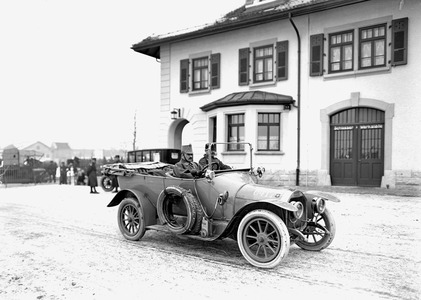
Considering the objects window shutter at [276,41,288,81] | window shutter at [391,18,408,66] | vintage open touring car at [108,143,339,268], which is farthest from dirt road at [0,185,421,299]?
window shutter at [276,41,288,81]

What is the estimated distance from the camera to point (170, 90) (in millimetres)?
20328

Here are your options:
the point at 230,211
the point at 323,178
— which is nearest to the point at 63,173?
the point at 323,178

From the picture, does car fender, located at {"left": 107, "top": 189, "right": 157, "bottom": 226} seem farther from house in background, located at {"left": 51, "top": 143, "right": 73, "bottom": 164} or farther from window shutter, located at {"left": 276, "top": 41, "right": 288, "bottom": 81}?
house in background, located at {"left": 51, "top": 143, "right": 73, "bottom": 164}

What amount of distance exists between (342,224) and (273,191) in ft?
11.8

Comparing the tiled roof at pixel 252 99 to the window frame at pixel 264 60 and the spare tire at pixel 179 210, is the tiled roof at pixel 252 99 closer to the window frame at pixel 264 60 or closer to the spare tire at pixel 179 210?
the window frame at pixel 264 60

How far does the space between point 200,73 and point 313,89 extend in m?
6.35

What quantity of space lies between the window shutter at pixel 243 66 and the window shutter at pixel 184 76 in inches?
128

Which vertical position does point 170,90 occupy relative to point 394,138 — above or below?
above

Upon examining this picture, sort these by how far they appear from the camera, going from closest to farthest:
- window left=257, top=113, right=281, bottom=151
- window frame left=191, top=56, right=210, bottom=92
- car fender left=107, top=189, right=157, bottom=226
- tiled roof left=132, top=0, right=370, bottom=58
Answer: car fender left=107, top=189, right=157, bottom=226 → tiled roof left=132, top=0, right=370, bottom=58 → window left=257, top=113, right=281, bottom=151 → window frame left=191, top=56, right=210, bottom=92

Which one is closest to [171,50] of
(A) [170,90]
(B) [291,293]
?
(A) [170,90]

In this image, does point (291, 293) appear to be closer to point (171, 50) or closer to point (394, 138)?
point (394, 138)

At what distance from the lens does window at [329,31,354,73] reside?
15.0 m

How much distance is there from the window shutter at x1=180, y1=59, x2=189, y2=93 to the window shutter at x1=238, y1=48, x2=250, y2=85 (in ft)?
10.7

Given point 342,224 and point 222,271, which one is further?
point 342,224
